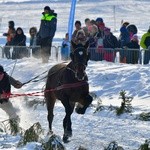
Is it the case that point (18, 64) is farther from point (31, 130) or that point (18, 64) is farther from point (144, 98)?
point (31, 130)

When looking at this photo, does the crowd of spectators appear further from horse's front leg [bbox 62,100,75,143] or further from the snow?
horse's front leg [bbox 62,100,75,143]

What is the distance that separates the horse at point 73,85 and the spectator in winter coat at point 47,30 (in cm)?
742

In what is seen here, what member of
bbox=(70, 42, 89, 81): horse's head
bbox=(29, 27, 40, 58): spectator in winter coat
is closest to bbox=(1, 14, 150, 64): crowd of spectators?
bbox=(29, 27, 40, 58): spectator in winter coat

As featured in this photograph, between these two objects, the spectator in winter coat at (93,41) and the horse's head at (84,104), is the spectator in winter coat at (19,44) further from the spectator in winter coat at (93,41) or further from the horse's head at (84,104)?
the horse's head at (84,104)

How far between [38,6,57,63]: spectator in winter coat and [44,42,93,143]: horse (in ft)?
24.3

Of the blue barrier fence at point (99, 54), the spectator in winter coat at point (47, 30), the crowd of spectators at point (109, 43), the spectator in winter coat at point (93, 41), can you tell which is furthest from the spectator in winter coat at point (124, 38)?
the spectator in winter coat at point (47, 30)

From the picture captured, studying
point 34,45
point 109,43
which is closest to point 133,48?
point 109,43

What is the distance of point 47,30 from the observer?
2058 centimetres

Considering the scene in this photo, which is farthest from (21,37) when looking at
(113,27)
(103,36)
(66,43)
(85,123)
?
(113,27)

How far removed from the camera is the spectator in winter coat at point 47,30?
20.4m

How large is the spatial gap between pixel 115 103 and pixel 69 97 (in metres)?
3.63

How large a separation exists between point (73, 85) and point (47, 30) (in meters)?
8.53

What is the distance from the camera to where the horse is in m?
Answer: 11.9

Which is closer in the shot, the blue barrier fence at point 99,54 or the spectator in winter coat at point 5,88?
the spectator in winter coat at point 5,88
